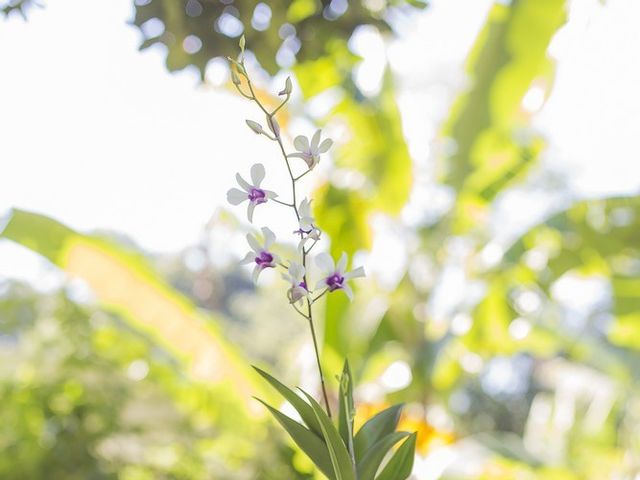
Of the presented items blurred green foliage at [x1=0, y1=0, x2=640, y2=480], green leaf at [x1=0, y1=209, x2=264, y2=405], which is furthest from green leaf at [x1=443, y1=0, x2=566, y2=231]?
green leaf at [x1=0, y1=209, x2=264, y2=405]

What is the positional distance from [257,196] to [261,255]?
0.03 m

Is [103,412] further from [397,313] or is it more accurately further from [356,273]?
[356,273]

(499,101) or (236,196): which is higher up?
(499,101)

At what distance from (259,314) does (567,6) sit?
11.9 ft

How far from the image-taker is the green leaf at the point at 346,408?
37 cm

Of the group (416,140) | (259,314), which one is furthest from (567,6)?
(259,314)

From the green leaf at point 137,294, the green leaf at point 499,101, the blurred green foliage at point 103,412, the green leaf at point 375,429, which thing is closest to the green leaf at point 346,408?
the green leaf at point 375,429

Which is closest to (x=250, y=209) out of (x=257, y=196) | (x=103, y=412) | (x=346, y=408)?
(x=257, y=196)

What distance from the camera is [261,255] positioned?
0.37 metres

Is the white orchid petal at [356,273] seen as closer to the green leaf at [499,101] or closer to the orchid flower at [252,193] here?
the orchid flower at [252,193]

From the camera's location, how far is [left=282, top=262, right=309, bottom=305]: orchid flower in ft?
1.20

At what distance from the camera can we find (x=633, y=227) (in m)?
1.25

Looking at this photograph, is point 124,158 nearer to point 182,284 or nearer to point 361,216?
point 361,216

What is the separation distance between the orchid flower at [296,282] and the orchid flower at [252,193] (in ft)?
0.11
